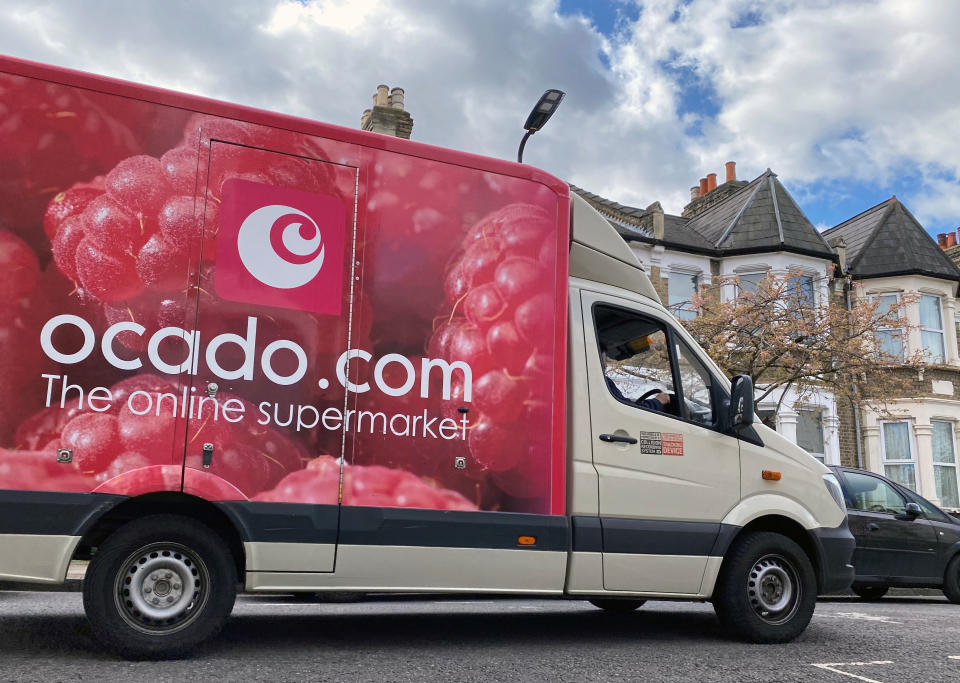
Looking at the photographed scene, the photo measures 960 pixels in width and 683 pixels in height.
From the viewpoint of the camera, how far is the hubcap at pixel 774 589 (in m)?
6.45

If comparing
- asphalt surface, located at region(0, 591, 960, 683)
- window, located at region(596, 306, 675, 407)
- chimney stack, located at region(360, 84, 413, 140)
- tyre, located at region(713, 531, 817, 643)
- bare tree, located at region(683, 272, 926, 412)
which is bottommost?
asphalt surface, located at region(0, 591, 960, 683)

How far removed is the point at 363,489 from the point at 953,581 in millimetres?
9134

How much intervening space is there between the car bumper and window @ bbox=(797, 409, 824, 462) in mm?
16996

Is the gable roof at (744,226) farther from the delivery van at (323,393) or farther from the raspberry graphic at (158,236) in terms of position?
the raspberry graphic at (158,236)

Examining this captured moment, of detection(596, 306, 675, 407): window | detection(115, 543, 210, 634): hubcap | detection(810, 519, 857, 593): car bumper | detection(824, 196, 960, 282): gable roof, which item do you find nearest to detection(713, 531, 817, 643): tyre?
detection(810, 519, 857, 593): car bumper

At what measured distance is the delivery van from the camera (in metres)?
4.89

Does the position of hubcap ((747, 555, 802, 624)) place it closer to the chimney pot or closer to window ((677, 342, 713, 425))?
window ((677, 342, 713, 425))

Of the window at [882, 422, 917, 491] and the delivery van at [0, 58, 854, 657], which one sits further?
the window at [882, 422, 917, 491]

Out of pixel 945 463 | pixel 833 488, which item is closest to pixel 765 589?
pixel 833 488

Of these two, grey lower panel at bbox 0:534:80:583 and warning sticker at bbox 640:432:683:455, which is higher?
warning sticker at bbox 640:432:683:455

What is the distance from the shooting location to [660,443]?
20.7 ft

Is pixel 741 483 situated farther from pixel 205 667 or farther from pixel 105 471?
pixel 105 471

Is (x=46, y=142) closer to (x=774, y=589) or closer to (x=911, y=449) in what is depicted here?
(x=774, y=589)

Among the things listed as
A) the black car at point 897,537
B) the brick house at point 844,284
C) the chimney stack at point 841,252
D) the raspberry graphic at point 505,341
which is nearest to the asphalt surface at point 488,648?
the raspberry graphic at point 505,341
